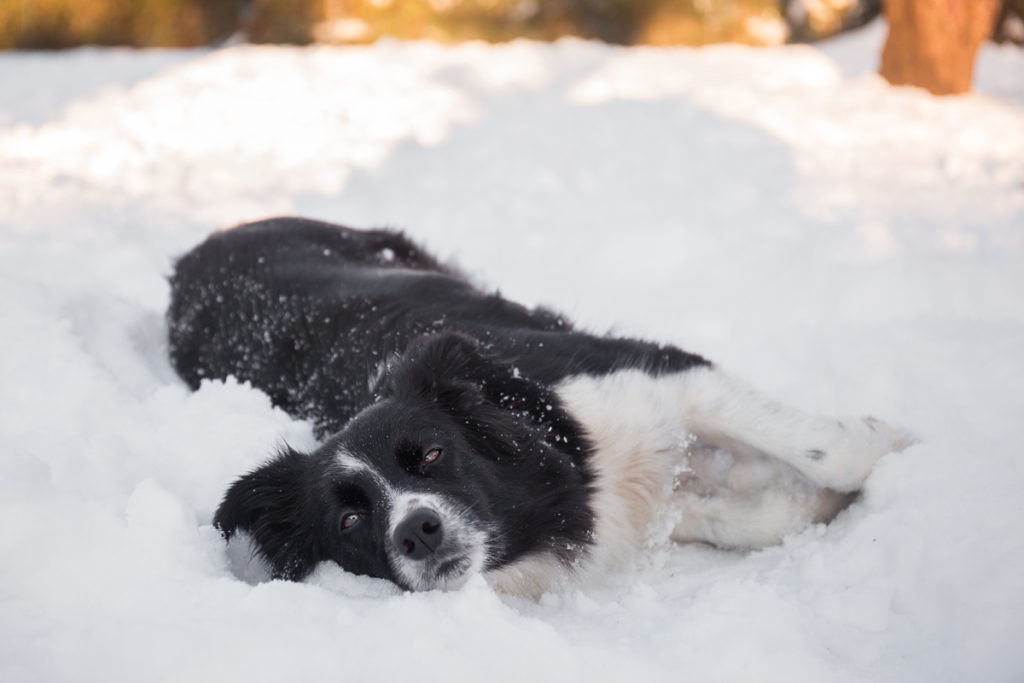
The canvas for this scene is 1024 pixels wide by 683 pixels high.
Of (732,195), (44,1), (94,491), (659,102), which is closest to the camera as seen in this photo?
(94,491)

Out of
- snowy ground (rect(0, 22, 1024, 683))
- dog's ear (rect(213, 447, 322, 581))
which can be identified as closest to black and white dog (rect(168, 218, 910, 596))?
dog's ear (rect(213, 447, 322, 581))

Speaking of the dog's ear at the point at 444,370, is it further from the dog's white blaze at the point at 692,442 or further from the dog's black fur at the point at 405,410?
the dog's white blaze at the point at 692,442

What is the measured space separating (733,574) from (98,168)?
6321 mm

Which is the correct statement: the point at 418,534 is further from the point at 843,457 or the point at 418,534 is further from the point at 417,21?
the point at 417,21

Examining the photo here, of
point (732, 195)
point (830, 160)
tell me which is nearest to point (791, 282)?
point (732, 195)

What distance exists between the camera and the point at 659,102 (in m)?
7.91

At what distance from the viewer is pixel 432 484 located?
294 cm

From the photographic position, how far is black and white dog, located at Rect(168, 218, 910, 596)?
116 inches

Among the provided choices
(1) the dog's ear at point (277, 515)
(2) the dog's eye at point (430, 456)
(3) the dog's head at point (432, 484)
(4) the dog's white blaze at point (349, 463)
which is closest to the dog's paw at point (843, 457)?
(3) the dog's head at point (432, 484)

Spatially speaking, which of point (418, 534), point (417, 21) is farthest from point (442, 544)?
point (417, 21)

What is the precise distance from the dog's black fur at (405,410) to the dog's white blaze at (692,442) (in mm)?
84

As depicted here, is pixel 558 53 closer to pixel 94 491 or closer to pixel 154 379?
pixel 154 379

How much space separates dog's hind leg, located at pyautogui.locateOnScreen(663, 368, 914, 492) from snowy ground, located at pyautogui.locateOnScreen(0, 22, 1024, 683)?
0.15 meters

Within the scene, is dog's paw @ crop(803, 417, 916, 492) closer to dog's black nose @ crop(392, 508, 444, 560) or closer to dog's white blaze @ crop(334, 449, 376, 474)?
dog's black nose @ crop(392, 508, 444, 560)
